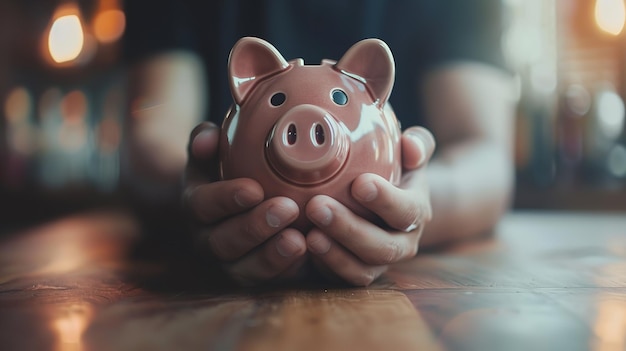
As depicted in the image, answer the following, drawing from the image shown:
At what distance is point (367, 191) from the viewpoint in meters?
0.63

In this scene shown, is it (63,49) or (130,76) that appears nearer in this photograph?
(130,76)

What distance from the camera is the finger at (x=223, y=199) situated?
25.0 inches

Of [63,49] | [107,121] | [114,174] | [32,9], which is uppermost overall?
[32,9]

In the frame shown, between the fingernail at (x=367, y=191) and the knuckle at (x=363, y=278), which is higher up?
the fingernail at (x=367, y=191)

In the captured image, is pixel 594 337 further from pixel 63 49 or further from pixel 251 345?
pixel 63 49

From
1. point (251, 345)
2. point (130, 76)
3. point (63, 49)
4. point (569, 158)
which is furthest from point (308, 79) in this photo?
point (63, 49)

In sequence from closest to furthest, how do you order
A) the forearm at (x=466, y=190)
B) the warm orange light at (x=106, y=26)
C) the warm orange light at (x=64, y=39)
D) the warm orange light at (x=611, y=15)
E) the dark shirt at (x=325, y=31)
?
the forearm at (x=466, y=190), the dark shirt at (x=325, y=31), the warm orange light at (x=611, y=15), the warm orange light at (x=64, y=39), the warm orange light at (x=106, y=26)

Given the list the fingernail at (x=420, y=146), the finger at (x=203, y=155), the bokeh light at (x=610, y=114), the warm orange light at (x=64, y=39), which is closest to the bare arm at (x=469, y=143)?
the fingernail at (x=420, y=146)

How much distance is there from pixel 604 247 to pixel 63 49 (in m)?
2.62

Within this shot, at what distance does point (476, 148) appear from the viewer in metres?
1.38

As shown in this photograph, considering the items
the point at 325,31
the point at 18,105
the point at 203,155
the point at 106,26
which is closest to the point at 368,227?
the point at 203,155

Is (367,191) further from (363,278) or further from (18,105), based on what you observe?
(18,105)

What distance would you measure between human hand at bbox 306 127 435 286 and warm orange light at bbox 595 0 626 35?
2351 millimetres

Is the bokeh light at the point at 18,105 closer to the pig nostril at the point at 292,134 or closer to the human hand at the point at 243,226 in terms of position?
the human hand at the point at 243,226
